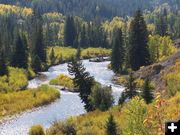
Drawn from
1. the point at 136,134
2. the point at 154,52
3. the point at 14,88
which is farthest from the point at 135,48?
the point at 136,134

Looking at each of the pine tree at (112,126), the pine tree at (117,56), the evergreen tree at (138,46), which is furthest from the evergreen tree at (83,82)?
the pine tree at (117,56)

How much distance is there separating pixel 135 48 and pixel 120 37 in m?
8.56

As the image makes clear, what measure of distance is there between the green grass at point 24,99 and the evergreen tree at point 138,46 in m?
31.7

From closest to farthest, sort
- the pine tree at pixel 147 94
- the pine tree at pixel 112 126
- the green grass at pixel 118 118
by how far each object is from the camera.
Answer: the green grass at pixel 118 118 < the pine tree at pixel 112 126 < the pine tree at pixel 147 94

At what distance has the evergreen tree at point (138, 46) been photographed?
108 m

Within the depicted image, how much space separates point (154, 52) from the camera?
370 feet

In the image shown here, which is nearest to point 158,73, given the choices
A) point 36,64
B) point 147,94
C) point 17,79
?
point 17,79

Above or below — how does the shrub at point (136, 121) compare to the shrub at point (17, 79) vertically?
above

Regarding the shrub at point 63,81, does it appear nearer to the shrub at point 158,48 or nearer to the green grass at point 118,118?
the shrub at point 158,48

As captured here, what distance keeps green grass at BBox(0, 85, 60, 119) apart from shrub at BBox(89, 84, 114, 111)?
539 inches

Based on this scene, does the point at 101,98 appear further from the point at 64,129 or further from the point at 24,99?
Result: the point at 24,99

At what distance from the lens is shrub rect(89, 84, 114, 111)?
58.6 m

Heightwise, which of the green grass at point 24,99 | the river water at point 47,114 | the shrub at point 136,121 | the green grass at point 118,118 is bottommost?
the river water at point 47,114

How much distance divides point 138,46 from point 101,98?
50001mm
